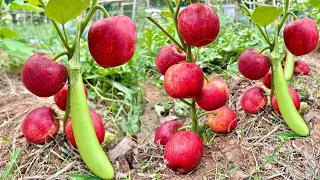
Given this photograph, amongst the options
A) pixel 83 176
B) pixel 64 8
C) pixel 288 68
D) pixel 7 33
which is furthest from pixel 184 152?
pixel 7 33

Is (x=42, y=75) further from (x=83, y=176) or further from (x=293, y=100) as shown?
(x=293, y=100)

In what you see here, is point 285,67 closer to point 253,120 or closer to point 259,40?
point 253,120

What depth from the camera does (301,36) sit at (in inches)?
45.7

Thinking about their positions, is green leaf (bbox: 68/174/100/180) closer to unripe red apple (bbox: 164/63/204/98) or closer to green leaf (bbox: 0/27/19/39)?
unripe red apple (bbox: 164/63/204/98)

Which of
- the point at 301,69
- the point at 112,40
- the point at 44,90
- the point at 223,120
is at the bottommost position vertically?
the point at 301,69

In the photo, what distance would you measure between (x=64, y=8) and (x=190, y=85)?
15.0 inches

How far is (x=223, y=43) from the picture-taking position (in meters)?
2.33

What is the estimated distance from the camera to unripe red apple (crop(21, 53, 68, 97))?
34.9 inches

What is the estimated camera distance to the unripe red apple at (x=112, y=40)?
87cm

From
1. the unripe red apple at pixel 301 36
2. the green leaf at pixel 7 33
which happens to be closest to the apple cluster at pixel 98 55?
the unripe red apple at pixel 301 36

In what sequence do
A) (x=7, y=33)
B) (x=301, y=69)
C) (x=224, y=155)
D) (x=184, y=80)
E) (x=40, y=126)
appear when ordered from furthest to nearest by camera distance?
(x=7, y=33) → (x=301, y=69) → (x=224, y=155) → (x=40, y=126) → (x=184, y=80)

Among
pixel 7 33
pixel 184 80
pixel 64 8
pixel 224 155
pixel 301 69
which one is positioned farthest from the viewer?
pixel 7 33

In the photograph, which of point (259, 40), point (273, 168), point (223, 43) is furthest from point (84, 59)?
point (273, 168)

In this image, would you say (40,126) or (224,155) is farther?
(224,155)
